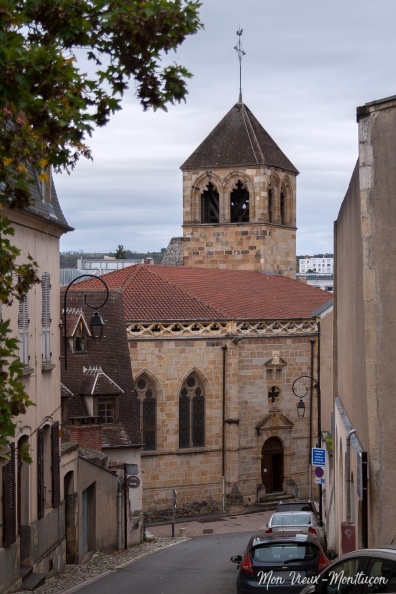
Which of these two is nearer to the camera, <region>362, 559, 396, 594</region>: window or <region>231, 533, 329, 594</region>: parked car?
<region>362, 559, 396, 594</region>: window

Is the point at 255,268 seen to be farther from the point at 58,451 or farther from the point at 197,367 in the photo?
the point at 58,451

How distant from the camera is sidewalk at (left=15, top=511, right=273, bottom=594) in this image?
2150cm

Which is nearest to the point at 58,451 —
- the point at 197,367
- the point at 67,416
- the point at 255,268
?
the point at 67,416

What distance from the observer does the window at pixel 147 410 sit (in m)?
44.7

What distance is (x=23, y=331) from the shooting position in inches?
787

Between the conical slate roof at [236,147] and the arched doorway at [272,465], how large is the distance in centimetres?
1385

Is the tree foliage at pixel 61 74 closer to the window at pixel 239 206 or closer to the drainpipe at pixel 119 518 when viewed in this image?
the drainpipe at pixel 119 518

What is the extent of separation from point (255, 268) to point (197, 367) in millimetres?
11518

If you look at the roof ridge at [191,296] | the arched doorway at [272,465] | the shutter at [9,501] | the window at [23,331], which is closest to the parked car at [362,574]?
the shutter at [9,501]

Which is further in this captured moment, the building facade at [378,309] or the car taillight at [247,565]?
the car taillight at [247,565]

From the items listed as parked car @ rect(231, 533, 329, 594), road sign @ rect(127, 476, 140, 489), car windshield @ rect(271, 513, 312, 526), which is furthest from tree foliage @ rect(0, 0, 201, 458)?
road sign @ rect(127, 476, 140, 489)

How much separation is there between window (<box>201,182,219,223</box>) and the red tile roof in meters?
3.73

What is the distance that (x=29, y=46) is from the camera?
1016 cm

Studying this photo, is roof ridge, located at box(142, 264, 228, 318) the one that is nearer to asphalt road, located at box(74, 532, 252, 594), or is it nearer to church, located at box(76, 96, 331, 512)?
church, located at box(76, 96, 331, 512)
